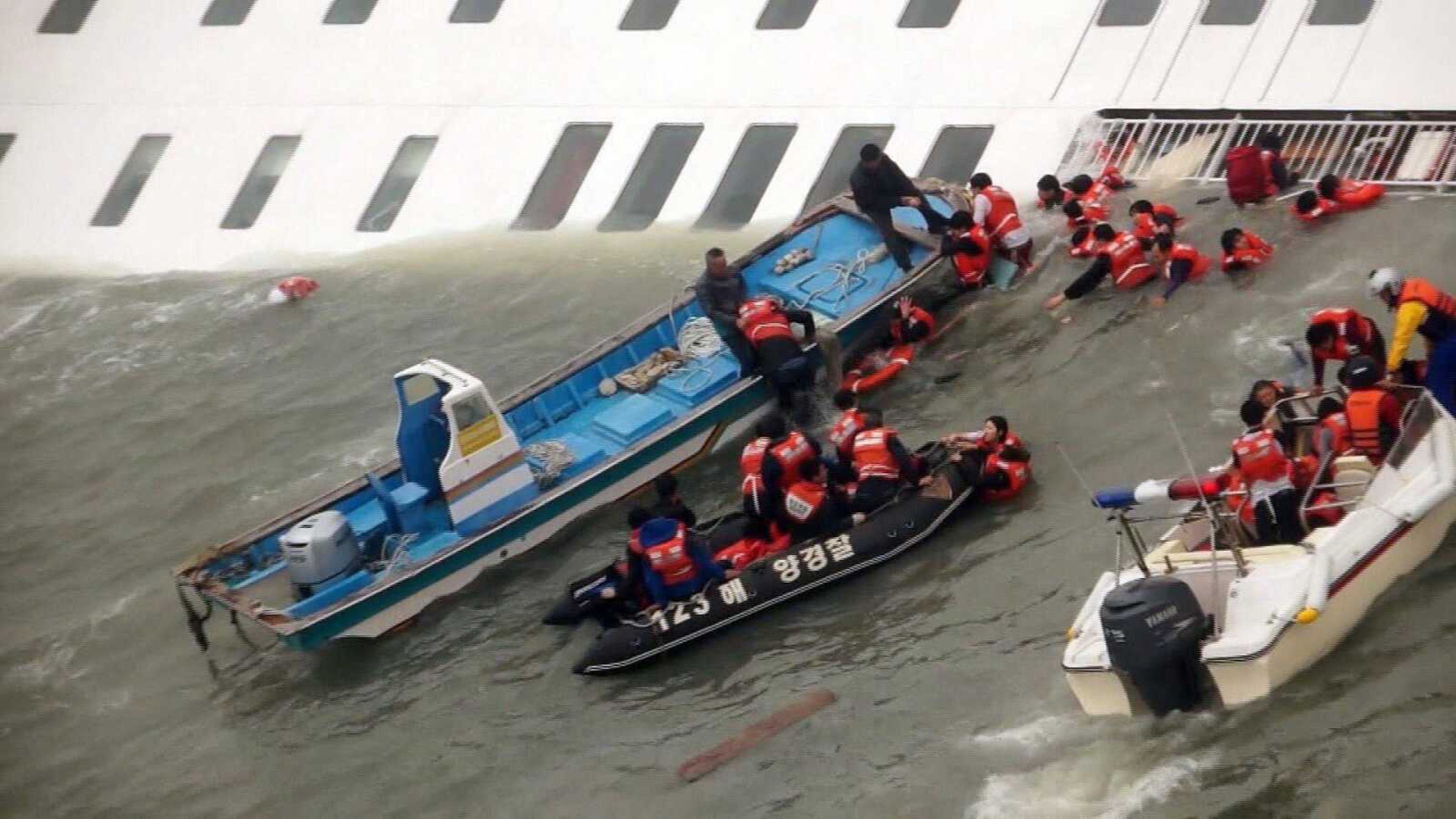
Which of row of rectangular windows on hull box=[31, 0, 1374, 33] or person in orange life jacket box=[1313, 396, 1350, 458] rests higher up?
row of rectangular windows on hull box=[31, 0, 1374, 33]

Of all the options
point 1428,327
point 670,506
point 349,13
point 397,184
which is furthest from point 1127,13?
point 349,13

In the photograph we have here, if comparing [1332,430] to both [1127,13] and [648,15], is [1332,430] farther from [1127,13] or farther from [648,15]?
[648,15]

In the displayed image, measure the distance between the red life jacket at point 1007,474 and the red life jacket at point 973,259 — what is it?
2.67 meters

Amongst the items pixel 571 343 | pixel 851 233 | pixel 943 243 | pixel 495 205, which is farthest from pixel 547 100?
pixel 943 243

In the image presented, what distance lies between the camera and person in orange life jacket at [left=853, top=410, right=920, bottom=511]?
11.7 metres

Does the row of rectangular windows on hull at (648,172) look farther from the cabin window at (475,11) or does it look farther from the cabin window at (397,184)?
the cabin window at (475,11)

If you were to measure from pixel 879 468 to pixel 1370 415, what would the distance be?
123 inches

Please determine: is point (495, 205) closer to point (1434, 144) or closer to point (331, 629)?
point (331, 629)

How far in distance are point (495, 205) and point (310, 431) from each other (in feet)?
10.9

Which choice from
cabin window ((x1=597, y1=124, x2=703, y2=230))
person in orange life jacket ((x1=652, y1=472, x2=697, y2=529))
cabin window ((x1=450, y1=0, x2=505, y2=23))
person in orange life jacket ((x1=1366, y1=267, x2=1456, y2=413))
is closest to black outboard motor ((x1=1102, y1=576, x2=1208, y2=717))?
person in orange life jacket ((x1=1366, y1=267, x2=1456, y2=413))

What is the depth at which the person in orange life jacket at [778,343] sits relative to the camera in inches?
526

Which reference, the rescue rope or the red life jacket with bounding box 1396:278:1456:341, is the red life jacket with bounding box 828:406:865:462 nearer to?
the rescue rope

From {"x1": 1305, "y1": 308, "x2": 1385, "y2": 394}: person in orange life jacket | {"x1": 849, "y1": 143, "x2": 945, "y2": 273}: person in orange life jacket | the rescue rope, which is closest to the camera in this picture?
{"x1": 1305, "y1": 308, "x2": 1385, "y2": 394}: person in orange life jacket

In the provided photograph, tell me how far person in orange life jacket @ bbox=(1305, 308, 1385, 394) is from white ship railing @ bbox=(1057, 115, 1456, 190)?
3.04 m
